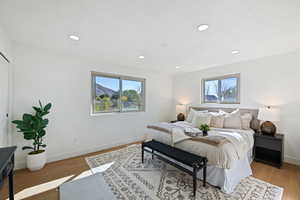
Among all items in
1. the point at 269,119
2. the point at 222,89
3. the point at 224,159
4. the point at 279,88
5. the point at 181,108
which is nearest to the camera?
the point at 224,159

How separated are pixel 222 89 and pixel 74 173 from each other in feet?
14.1

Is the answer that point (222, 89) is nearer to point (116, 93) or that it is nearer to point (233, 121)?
point (233, 121)

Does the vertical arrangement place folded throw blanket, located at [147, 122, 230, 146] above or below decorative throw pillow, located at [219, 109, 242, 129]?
below

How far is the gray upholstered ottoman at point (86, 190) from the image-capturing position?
1.83m

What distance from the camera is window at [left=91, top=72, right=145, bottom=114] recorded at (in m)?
3.63

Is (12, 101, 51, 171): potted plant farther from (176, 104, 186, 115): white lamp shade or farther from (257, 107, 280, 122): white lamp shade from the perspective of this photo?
(257, 107, 280, 122): white lamp shade

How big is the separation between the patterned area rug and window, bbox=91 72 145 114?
63.3 inches

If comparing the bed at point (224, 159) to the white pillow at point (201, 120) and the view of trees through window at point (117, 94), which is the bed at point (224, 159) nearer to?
the white pillow at point (201, 120)

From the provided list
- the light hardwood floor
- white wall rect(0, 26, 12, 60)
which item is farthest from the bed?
white wall rect(0, 26, 12, 60)

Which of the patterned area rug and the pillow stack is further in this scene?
the pillow stack

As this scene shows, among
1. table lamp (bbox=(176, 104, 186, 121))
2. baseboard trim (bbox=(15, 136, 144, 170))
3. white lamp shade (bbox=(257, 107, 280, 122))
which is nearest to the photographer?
baseboard trim (bbox=(15, 136, 144, 170))

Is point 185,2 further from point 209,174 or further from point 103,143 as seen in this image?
point 103,143

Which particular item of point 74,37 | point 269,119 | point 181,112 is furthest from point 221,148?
point 74,37

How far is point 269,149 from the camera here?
9.15 ft
